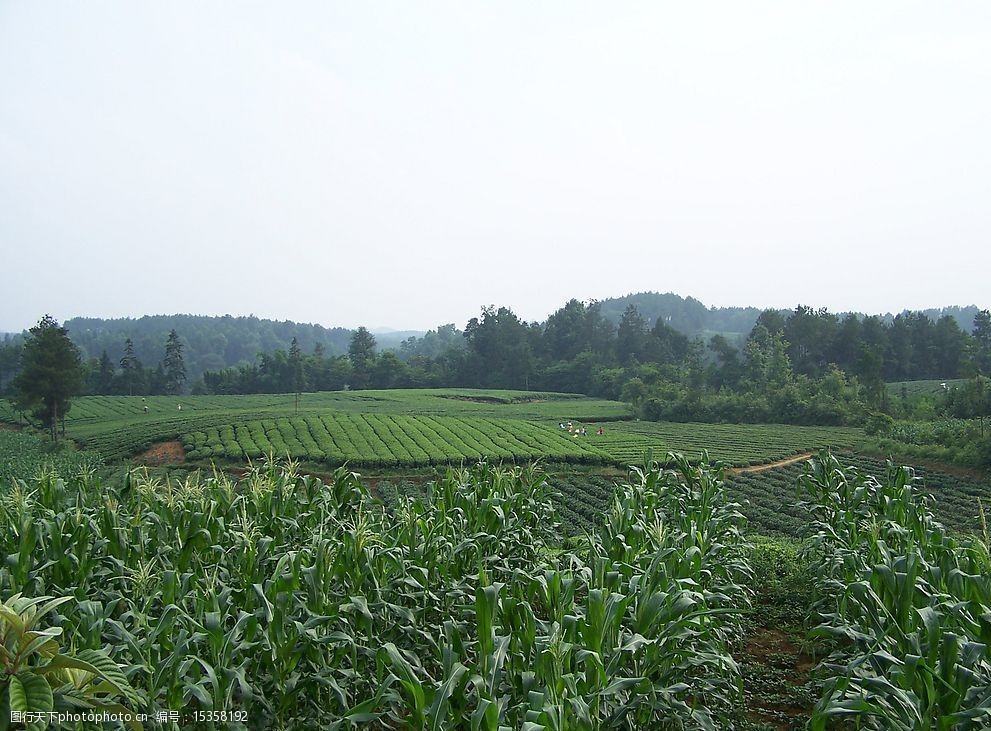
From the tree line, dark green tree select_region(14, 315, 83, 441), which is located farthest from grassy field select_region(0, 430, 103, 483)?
the tree line

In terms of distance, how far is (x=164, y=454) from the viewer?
32.3 m

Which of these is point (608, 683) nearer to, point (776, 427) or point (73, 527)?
point (73, 527)

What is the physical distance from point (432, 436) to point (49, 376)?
2320 cm

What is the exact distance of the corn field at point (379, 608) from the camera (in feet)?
13.9

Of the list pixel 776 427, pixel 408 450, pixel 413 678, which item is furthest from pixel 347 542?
pixel 776 427

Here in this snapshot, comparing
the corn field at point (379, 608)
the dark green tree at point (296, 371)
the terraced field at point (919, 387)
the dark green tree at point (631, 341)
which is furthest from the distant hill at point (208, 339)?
the corn field at point (379, 608)

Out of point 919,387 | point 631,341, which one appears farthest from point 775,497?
point 631,341

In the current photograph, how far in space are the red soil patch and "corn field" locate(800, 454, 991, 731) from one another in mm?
30187

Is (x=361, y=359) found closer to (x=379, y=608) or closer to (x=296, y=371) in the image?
(x=296, y=371)

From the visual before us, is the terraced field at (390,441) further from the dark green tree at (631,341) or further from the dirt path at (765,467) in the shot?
the dark green tree at (631,341)

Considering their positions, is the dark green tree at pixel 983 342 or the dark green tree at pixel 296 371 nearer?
the dark green tree at pixel 983 342

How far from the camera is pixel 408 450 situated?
3061 cm

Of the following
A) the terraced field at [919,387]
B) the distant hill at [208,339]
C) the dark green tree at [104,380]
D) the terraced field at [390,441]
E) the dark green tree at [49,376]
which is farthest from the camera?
the distant hill at [208,339]

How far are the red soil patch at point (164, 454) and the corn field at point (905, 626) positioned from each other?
30187 millimetres
